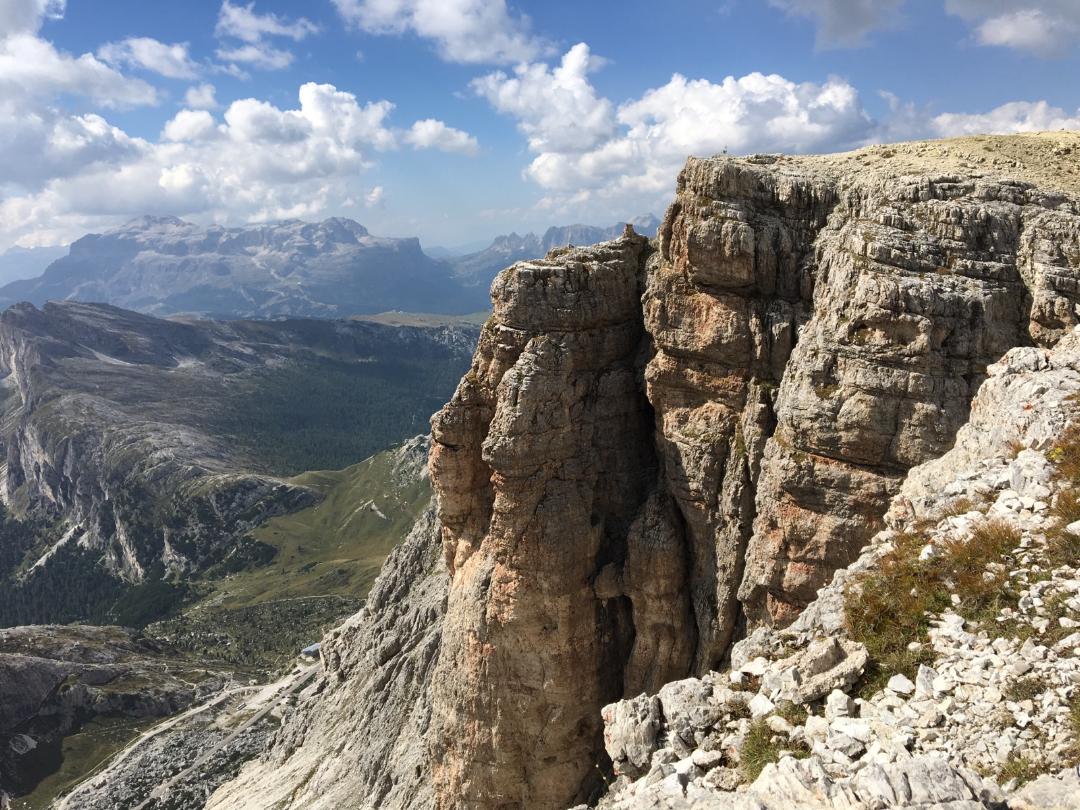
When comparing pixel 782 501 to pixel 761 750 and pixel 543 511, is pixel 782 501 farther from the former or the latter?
pixel 761 750

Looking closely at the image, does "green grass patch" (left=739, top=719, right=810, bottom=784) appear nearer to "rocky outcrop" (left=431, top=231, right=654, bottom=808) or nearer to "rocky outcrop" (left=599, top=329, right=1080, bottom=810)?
"rocky outcrop" (left=599, top=329, right=1080, bottom=810)

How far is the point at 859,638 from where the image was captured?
57.8ft

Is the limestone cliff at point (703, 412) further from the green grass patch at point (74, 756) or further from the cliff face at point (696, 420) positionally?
the green grass patch at point (74, 756)

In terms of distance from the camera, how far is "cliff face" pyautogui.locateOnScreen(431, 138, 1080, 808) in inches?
1259

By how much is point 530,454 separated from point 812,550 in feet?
51.8

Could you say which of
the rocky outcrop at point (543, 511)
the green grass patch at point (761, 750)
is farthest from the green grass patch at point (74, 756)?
the green grass patch at point (761, 750)

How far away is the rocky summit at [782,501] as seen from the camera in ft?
50.9

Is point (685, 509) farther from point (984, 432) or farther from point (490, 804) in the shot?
point (490, 804)

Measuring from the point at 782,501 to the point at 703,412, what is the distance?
261 inches

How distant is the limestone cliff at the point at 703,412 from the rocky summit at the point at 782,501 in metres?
0.15

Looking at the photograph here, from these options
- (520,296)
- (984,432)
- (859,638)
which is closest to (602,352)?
(520,296)

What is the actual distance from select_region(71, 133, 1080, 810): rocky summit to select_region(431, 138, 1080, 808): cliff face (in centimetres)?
14

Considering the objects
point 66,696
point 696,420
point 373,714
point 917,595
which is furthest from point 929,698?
point 66,696

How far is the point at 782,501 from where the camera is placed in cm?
3541
